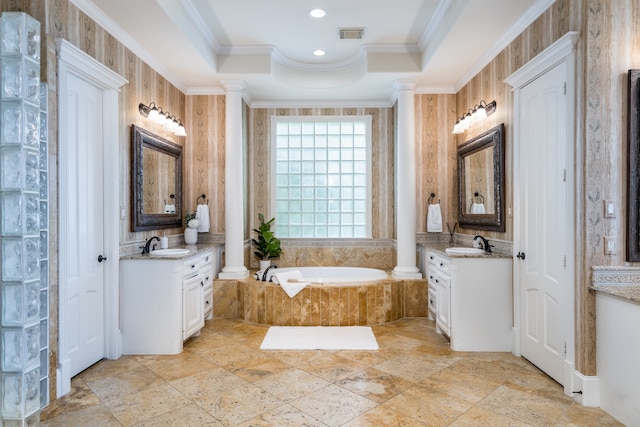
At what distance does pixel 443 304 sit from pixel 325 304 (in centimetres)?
118

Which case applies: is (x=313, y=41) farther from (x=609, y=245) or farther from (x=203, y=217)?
(x=609, y=245)

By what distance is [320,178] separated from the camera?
5520mm

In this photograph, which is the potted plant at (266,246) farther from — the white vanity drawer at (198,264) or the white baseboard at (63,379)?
the white baseboard at (63,379)

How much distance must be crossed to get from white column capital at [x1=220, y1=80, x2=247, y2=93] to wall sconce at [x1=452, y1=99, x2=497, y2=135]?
2.52 meters

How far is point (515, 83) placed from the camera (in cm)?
326

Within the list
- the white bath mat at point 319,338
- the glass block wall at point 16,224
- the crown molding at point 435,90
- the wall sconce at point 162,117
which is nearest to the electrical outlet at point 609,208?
the white bath mat at point 319,338

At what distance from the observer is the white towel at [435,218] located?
15.5 ft

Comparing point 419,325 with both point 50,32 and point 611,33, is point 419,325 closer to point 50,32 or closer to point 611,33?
point 611,33

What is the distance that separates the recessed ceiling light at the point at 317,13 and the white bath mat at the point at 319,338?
3.00 meters

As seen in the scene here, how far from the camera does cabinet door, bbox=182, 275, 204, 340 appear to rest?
3533 mm

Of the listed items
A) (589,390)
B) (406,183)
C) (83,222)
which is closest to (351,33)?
(406,183)

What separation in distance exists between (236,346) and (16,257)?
6.34 feet

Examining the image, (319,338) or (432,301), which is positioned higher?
(432,301)

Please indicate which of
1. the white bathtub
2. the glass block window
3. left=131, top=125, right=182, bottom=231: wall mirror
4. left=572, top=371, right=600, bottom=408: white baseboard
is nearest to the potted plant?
the white bathtub
